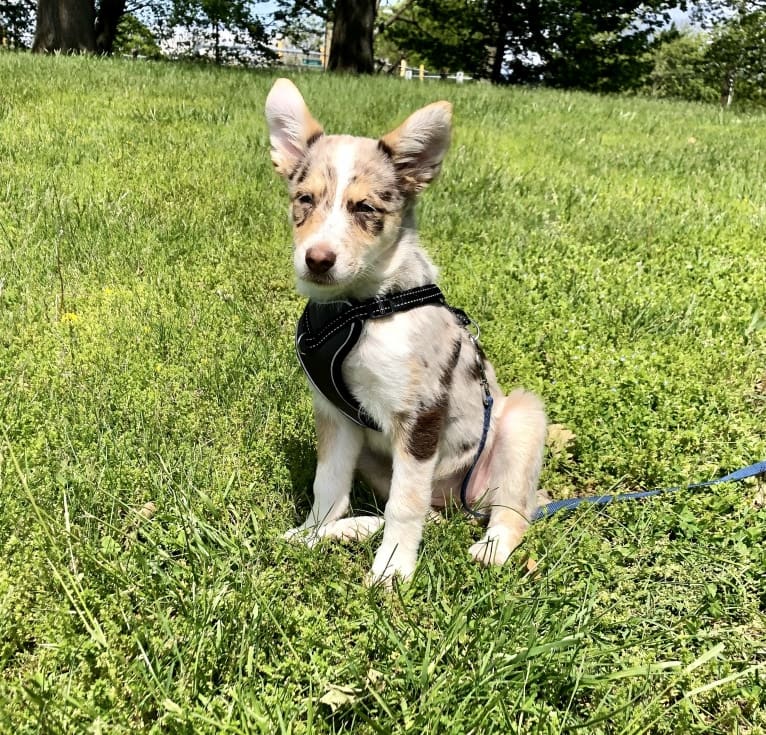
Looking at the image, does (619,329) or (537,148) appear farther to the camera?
(537,148)

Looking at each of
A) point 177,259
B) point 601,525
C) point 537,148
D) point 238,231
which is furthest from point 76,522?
point 537,148

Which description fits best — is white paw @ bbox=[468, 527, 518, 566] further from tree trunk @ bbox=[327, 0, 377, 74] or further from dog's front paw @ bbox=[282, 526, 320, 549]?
tree trunk @ bbox=[327, 0, 377, 74]

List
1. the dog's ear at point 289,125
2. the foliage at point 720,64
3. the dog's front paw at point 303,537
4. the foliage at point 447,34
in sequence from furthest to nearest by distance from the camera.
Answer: the foliage at point 720,64 → the foliage at point 447,34 → the dog's ear at point 289,125 → the dog's front paw at point 303,537

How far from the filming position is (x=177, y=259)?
17.1ft

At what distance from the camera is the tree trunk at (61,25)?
55.6ft

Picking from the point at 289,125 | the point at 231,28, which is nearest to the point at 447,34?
the point at 231,28

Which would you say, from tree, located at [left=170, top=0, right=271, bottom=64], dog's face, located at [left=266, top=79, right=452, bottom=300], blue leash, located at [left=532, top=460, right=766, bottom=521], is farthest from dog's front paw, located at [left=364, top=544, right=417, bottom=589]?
tree, located at [left=170, top=0, right=271, bottom=64]

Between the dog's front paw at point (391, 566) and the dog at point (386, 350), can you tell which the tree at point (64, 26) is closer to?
the dog at point (386, 350)

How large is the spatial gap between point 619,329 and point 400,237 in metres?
2.48

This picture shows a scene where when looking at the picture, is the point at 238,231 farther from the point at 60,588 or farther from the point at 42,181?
the point at 60,588

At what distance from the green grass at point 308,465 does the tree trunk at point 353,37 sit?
14.2 m

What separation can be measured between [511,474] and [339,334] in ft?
3.59

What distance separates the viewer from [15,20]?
111 ft

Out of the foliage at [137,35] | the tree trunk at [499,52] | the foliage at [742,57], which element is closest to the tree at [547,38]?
the tree trunk at [499,52]
